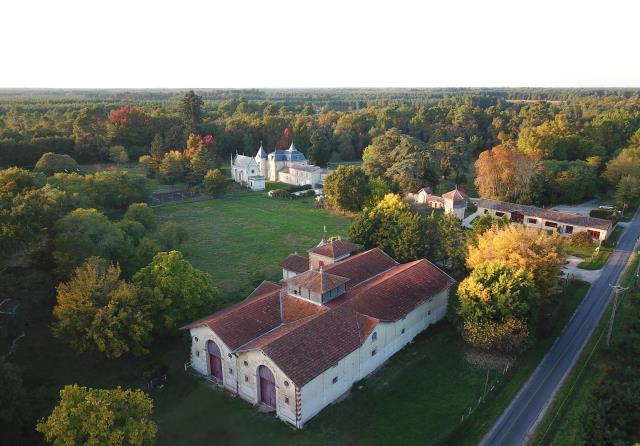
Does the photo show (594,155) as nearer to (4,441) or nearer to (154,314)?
(154,314)

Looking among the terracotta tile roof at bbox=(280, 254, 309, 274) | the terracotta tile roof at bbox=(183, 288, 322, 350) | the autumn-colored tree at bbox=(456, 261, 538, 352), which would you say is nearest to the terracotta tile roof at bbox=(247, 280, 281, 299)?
the terracotta tile roof at bbox=(183, 288, 322, 350)

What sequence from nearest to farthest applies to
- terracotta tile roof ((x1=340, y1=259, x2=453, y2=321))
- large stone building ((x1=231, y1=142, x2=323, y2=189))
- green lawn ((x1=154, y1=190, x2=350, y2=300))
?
terracotta tile roof ((x1=340, y1=259, x2=453, y2=321)) < green lawn ((x1=154, y1=190, x2=350, y2=300)) < large stone building ((x1=231, y1=142, x2=323, y2=189))

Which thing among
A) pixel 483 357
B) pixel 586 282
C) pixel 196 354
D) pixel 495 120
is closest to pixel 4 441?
pixel 196 354

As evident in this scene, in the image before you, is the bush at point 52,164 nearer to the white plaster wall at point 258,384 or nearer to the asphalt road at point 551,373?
the white plaster wall at point 258,384

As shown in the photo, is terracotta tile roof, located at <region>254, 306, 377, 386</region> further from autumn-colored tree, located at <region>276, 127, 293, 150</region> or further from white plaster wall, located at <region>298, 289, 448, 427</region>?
autumn-colored tree, located at <region>276, 127, 293, 150</region>

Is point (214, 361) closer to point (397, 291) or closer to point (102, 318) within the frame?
point (102, 318)
